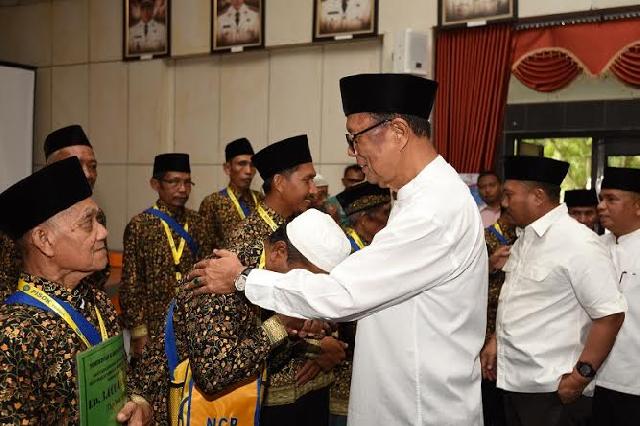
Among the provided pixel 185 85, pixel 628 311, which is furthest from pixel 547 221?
pixel 185 85

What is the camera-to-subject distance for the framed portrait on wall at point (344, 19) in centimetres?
648

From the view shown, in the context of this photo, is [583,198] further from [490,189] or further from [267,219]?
[267,219]

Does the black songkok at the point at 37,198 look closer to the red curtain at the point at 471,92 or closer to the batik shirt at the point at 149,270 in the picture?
the batik shirt at the point at 149,270

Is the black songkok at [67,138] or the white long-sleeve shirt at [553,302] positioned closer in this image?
the white long-sleeve shirt at [553,302]

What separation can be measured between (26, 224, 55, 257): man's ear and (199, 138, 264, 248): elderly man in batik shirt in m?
3.79

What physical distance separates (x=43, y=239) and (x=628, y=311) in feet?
9.52

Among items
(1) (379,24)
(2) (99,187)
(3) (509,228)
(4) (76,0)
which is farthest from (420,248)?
(4) (76,0)

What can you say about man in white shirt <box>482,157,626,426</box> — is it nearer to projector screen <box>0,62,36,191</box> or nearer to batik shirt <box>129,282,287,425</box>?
batik shirt <box>129,282,287,425</box>

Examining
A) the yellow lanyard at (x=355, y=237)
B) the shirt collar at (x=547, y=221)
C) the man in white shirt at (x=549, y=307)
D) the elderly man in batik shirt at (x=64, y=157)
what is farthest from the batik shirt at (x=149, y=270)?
the shirt collar at (x=547, y=221)

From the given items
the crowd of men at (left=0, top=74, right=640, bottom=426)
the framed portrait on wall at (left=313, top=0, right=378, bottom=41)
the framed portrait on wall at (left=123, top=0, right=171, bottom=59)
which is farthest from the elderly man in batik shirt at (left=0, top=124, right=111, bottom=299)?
the framed portrait on wall at (left=123, top=0, right=171, bottom=59)

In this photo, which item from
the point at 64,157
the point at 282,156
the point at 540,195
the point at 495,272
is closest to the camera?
the point at 282,156

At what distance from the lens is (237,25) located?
287 inches

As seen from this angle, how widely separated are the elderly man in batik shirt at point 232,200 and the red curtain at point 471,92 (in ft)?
5.77

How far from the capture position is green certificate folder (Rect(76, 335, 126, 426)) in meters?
1.52
